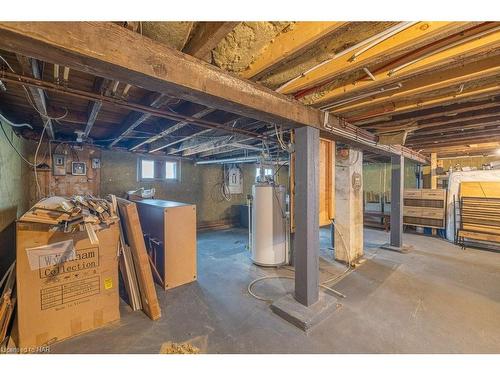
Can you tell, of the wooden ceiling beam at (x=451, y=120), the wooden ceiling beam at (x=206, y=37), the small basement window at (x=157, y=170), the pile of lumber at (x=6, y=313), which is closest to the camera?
the wooden ceiling beam at (x=206, y=37)

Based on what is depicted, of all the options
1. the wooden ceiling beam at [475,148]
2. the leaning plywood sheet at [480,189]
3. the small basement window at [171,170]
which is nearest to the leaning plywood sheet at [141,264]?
the small basement window at [171,170]

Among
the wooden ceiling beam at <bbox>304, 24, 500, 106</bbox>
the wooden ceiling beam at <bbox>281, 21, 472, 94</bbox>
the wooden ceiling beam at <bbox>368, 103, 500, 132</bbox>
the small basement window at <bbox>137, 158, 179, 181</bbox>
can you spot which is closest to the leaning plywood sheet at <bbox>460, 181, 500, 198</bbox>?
the wooden ceiling beam at <bbox>368, 103, 500, 132</bbox>

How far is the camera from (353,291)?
266 centimetres

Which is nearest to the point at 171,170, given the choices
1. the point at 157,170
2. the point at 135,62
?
the point at 157,170

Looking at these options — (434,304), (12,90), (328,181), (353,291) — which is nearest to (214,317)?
(353,291)

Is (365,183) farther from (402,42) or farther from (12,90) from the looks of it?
(12,90)

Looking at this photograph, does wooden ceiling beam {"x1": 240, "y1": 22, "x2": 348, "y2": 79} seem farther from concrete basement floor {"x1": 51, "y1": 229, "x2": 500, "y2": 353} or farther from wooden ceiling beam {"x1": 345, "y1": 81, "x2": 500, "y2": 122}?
concrete basement floor {"x1": 51, "y1": 229, "x2": 500, "y2": 353}

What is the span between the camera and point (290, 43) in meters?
1.33

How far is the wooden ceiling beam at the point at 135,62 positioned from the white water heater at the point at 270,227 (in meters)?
1.77

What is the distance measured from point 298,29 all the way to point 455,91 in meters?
1.66

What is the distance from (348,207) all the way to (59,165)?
5.29 metres

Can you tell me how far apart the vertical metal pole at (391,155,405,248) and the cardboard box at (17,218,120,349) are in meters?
4.73

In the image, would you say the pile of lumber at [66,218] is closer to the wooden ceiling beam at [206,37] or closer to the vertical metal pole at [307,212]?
the wooden ceiling beam at [206,37]

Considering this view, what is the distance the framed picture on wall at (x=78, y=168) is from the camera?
13.8ft
